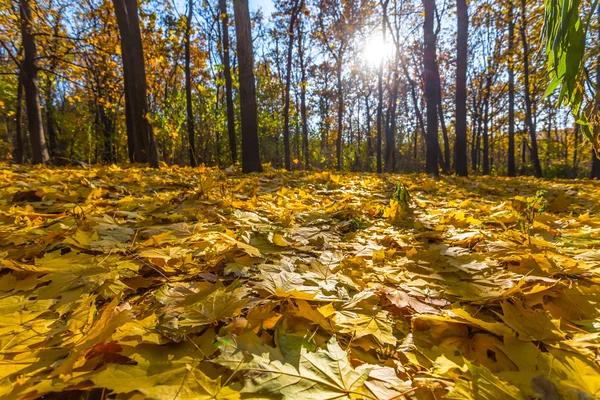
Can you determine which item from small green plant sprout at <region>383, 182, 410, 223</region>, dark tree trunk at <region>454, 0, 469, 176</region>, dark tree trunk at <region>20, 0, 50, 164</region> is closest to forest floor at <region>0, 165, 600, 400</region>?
small green plant sprout at <region>383, 182, 410, 223</region>

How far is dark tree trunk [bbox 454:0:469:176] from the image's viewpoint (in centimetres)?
676

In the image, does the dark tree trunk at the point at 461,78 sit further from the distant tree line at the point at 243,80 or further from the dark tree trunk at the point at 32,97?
the dark tree trunk at the point at 32,97

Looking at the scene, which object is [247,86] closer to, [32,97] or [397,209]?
[397,209]

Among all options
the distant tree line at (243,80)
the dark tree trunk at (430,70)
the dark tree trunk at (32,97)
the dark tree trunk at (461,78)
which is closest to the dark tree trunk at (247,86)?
the distant tree line at (243,80)

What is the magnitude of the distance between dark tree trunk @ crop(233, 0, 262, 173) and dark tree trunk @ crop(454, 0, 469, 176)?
502 centimetres

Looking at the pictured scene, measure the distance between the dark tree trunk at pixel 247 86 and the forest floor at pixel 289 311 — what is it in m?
3.28

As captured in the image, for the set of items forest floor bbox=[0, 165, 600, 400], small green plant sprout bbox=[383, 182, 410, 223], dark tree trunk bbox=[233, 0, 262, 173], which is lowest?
forest floor bbox=[0, 165, 600, 400]

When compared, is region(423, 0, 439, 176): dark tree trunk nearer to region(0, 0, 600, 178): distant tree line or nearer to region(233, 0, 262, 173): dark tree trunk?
region(0, 0, 600, 178): distant tree line

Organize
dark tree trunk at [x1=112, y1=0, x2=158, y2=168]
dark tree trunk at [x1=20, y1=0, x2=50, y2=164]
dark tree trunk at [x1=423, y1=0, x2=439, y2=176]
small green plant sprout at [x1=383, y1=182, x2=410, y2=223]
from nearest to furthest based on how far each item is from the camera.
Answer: small green plant sprout at [x1=383, y1=182, x2=410, y2=223]
dark tree trunk at [x1=112, y1=0, x2=158, y2=168]
dark tree trunk at [x1=20, y1=0, x2=50, y2=164]
dark tree trunk at [x1=423, y1=0, x2=439, y2=176]

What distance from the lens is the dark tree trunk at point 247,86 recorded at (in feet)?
14.2

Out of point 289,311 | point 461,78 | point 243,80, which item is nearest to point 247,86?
point 243,80

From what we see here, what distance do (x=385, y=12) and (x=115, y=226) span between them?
12674 mm

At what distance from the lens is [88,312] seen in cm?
70

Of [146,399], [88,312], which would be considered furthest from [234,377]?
[88,312]
